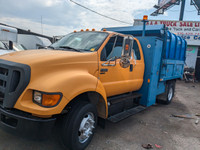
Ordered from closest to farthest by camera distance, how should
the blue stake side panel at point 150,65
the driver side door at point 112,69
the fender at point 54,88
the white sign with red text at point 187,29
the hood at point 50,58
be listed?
the fender at point 54,88
the hood at point 50,58
the driver side door at point 112,69
the blue stake side panel at point 150,65
the white sign with red text at point 187,29

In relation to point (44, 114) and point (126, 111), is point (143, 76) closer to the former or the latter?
point (126, 111)

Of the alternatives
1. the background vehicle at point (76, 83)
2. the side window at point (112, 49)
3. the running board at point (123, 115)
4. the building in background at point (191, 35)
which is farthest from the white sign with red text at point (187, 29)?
the side window at point (112, 49)

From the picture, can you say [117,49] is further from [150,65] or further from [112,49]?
[150,65]

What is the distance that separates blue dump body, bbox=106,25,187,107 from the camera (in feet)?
15.4

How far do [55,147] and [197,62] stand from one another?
1590 cm

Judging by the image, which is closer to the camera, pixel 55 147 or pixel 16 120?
pixel 16 120

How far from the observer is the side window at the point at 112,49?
349 cm

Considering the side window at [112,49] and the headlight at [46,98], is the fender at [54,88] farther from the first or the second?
the side window at [112,49]

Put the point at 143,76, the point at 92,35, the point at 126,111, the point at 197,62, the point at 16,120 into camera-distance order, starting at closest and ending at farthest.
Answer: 1. the point at 16,120
2. the point at 92,35
3. the point at 126,111
4. the point at 143,76
5. the point at 197,62

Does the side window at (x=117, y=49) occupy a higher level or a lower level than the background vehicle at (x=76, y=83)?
higher

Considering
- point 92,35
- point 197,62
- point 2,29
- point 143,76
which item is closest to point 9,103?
point 92,35

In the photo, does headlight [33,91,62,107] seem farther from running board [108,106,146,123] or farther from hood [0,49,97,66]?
running board [108,106,146,123]

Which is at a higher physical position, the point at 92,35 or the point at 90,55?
the point at 92,35

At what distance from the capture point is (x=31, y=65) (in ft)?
8.02
